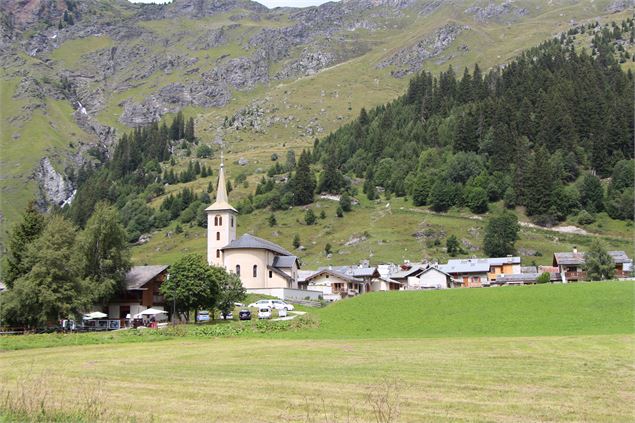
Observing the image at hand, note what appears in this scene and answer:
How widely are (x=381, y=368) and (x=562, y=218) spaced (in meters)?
117

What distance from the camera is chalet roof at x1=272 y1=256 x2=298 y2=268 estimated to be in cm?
10462

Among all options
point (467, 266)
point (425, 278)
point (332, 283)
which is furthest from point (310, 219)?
point (425, 278)

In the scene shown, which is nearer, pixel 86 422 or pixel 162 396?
pixel 86 422

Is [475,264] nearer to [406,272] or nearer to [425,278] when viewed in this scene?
[425,278]

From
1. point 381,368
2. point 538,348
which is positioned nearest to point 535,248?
point 538,348

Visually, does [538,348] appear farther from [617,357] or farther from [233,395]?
[233,395]

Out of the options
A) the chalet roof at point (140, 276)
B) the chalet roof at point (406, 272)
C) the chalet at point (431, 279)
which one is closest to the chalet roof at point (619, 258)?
the chalet at point (431, 279)

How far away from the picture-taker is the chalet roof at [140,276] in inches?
3019

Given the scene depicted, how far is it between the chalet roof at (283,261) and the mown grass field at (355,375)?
5005 cm

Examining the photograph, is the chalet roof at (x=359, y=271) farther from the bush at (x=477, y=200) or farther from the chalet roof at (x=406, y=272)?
the bush at (x=477, y=200)

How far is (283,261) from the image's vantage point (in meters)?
105

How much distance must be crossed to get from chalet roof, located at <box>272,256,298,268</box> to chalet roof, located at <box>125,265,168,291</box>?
25.4m

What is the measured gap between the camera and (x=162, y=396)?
22453mm

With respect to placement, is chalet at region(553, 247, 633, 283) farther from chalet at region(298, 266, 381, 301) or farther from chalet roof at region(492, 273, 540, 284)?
chalet at region(298, 266, 381, 301)
